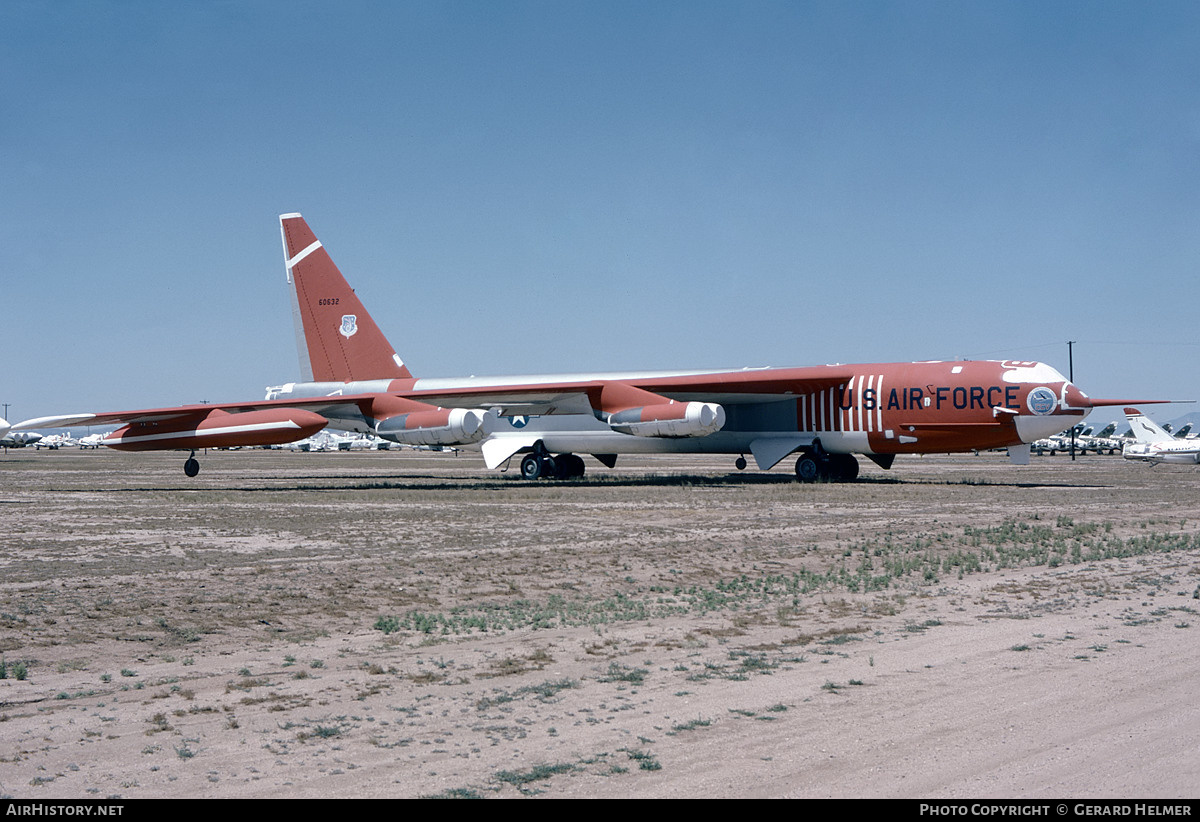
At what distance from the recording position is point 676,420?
27.5 m

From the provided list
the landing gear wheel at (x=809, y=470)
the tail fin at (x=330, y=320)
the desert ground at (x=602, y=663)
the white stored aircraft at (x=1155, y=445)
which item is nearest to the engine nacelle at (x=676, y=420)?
the landing gear wheel at (x=809, y=470)

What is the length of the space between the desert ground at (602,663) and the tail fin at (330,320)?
1836 cm

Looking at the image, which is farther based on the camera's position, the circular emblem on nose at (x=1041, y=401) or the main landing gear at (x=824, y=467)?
the main landing gear at (x=824, y=467)

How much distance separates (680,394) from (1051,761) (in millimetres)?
25902

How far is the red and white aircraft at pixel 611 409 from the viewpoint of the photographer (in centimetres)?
2636

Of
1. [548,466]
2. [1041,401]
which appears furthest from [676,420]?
[1041,401]

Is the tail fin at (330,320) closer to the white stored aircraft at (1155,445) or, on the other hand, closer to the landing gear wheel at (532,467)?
the landing gear wheel at (532,467)

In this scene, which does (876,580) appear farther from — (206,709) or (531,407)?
(531,407)

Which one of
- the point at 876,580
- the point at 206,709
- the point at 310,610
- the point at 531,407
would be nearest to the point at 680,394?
the point at 531,407

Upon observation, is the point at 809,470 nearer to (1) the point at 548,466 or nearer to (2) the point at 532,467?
(1) the point at 548,466

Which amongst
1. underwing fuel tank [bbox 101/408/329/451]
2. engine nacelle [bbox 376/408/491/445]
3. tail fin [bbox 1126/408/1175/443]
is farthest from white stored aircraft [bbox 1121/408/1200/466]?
underwing fuel tank [bbox 101/408/329/451]

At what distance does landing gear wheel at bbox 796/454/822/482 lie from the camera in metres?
28.8

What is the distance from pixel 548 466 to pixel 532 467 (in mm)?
499

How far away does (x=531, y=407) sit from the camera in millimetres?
31609
